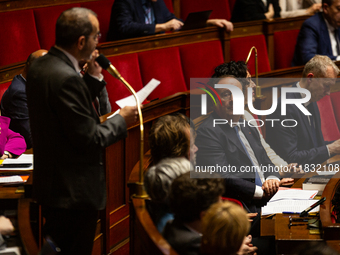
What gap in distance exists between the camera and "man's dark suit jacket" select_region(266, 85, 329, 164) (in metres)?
2.08

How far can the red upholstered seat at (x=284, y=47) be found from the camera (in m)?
3.41

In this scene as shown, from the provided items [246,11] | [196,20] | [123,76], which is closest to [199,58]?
[196,20]

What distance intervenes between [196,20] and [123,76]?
69 cm

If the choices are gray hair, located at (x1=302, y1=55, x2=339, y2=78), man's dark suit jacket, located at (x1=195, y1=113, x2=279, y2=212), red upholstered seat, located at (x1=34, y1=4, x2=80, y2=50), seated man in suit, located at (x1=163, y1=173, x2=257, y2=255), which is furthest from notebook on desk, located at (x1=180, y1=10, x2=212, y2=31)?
seated man in suit, located at (x1=163, y1=173, x2=257, y2=255)

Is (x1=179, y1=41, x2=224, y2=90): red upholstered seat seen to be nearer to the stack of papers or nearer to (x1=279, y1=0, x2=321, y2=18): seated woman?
(x1=279, y1=0, x2=321, y2=18): seated woman

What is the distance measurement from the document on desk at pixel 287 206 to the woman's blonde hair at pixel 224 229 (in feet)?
1.96

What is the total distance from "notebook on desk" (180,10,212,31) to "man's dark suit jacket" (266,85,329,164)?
0.98m

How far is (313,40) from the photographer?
10.3 feet

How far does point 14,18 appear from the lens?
2.52 m

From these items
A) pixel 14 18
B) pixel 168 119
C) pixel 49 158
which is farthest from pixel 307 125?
pixel 14 18

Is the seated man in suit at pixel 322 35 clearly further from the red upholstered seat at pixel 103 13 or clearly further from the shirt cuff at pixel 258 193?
the shirt cuff at pixel 258 193

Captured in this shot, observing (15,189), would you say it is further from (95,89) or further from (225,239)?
(225,239)

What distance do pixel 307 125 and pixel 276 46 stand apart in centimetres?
Result: 138

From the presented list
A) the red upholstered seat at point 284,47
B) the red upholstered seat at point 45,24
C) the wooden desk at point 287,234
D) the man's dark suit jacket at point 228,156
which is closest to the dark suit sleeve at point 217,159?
the man's dark suit jacket at point 228,156
